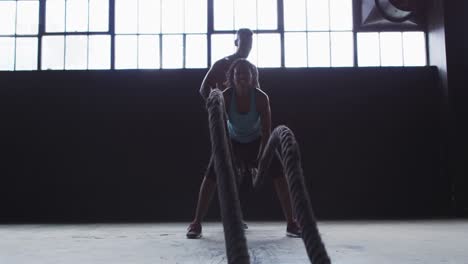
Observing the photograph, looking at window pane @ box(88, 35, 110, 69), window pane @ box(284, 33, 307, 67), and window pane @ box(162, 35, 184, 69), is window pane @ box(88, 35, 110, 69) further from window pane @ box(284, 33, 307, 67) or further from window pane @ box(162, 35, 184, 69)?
window pane @ box(284, 33, 307, 67)

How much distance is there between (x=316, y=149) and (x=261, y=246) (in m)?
3.11

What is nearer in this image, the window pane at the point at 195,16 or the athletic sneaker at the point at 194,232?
the athletic sneaker at the point at 194,232

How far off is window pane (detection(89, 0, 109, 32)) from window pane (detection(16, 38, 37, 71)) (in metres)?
0.77

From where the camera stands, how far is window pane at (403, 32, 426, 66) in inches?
228

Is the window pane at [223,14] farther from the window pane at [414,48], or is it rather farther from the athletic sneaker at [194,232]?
the athletic sneaker at [194,232]

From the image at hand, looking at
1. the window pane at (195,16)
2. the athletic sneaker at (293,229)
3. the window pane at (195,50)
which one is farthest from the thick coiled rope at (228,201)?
the window pane at (195,16)

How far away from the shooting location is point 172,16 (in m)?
5.73

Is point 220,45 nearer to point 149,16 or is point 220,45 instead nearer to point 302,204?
point 149,16

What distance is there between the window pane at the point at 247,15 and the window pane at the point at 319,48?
0.73 m

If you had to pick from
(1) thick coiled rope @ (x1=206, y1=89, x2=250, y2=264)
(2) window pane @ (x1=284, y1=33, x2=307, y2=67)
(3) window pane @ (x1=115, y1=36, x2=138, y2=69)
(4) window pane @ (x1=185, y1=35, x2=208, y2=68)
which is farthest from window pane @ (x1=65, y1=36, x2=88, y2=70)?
(1) thick coiled rope @ (x1=206, y1=89, x2=250, y2=264)

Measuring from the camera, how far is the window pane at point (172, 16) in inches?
224

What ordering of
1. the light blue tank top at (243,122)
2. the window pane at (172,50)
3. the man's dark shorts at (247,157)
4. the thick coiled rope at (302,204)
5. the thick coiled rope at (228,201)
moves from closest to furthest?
1. the thick coiled rope at (228,201)
2. the thick coiled rope at (302,204)
3. the man's dark shorts at (247,157)
4. the light blue tank top at (243,122)
5. the window pane at (172,50)

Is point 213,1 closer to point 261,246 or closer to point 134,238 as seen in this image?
point 134,238

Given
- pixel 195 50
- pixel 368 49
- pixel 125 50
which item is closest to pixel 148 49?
pixel 125 50
